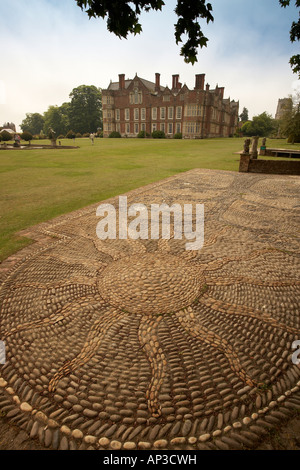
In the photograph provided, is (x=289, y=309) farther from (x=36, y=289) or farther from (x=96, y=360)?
(x=36, y=289)

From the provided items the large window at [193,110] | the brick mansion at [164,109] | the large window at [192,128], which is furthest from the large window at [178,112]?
the large window at [192,128]

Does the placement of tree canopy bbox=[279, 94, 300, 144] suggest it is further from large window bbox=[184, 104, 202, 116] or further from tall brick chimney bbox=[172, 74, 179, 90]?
tall brick chimney bbox=[172, 74, 179, 90]

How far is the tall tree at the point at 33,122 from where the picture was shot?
110 meters

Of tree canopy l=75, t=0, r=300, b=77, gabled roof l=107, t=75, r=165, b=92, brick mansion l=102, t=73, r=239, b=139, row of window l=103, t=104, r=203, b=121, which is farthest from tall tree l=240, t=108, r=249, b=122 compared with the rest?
tree canopy l=75, t=0, r=300, b=77

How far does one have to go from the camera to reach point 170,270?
482 cm

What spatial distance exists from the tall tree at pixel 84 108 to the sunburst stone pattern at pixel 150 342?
8444cm

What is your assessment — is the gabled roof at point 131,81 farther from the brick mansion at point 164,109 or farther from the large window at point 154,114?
the large window at point 154,114

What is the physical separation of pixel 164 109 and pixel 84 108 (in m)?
32.2

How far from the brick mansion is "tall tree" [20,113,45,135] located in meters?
55.7

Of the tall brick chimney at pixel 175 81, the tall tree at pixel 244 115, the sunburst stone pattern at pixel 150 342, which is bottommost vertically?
the sunburst stone pattern at pixel 150 342

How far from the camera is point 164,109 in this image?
6091cm

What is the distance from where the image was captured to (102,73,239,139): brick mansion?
2240 inches
